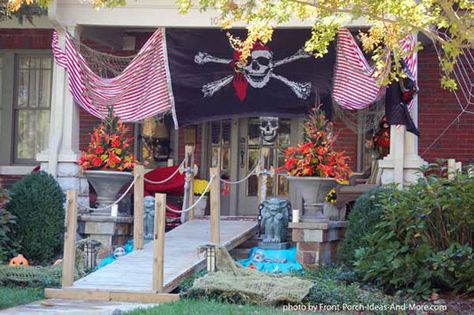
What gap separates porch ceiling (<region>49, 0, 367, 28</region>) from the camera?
1297cm

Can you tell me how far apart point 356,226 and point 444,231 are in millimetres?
1286

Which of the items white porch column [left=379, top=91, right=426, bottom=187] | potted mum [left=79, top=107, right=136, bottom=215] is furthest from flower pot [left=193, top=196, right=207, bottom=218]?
white porch column [left=379, top=91, right=426, bottom=187]

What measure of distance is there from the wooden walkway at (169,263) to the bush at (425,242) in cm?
213

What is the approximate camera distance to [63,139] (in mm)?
13219

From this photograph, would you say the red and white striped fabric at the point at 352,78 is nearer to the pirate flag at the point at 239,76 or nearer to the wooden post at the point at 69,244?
the pirate flag at the point at 239,76

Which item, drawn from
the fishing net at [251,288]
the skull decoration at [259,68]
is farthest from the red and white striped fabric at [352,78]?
the fishing net at [251,288]

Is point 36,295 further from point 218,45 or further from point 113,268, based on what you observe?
point 218,45

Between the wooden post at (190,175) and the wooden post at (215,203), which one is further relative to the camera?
the wooden post at (190,175)

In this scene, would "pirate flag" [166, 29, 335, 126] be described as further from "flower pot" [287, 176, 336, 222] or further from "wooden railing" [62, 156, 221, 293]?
"wooden railing" [62, 156, 221, 293]

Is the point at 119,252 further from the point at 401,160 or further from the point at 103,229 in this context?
the point at 401,160

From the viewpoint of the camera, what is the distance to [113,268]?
10.7 m

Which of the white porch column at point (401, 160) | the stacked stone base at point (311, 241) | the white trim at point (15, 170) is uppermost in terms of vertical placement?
the white porch column at point (401, 160)

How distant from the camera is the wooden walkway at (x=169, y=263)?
9.96 m

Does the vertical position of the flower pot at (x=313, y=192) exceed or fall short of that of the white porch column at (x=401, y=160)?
it falls short
